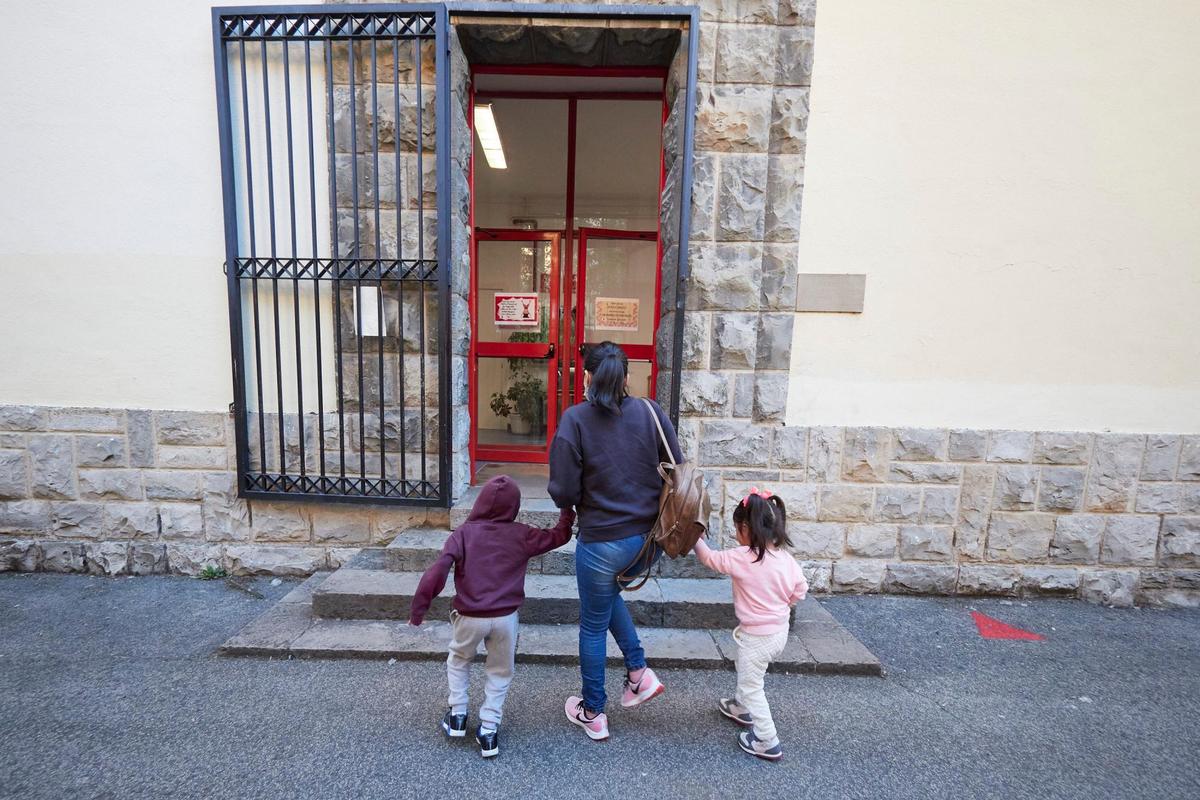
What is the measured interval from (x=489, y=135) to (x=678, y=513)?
189 inches

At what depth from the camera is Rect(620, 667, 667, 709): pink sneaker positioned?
2.50 m

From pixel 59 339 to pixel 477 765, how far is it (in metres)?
4.44

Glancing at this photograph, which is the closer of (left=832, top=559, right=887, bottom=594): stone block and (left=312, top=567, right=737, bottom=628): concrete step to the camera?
(left=312, top=567, right=737, bottom=628): concrete step

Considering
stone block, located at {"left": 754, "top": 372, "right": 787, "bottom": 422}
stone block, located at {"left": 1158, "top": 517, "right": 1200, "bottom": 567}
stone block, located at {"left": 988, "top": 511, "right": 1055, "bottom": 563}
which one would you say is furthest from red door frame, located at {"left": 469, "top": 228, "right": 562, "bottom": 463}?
stone block, located at {"left": 1158, "top": 517, "right": 1200, "bottom": 567}

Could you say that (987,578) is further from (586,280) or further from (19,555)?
(19,555)

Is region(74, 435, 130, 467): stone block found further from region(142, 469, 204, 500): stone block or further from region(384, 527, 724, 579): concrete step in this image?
region(384, 527, 724, 579): concrete step

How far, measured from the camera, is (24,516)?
389cm

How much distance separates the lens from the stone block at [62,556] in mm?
3902

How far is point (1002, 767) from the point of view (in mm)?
2248

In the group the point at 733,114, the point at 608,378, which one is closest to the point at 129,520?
the point at 608,378

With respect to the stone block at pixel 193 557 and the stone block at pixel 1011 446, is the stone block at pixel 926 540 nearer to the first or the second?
the stone block at pixel 1011 446

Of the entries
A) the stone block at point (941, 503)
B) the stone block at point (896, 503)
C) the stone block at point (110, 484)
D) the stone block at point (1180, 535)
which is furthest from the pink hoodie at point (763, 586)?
the stone block at point (110, 484)

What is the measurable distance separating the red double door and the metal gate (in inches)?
70.4

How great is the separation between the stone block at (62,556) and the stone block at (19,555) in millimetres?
55
